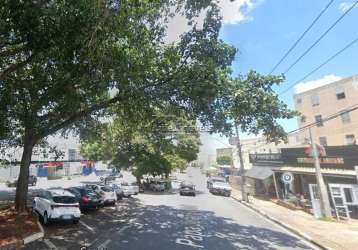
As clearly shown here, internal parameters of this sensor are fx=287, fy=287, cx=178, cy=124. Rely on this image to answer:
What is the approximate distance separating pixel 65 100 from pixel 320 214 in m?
18.5

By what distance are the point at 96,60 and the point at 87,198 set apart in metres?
13.0

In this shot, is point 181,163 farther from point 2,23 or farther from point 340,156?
point 2,23

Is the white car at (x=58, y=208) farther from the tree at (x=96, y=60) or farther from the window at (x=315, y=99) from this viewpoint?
the window at (x=315, y=99)

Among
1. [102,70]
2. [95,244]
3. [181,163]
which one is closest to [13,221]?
[95,244]

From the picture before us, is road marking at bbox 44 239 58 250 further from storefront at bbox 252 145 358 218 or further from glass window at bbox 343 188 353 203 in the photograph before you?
glass window at bbox 343 188 353 203

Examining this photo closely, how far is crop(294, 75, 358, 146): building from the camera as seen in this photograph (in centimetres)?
3847

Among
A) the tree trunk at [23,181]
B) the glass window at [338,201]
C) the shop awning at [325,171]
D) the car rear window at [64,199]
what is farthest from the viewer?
the shop awning at [325,171]

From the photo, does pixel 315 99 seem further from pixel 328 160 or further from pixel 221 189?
pixel 328 160

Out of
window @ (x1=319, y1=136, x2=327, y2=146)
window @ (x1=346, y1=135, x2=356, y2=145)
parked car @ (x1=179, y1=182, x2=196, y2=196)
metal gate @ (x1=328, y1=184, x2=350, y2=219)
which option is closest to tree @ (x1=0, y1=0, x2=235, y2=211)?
metal gate @ (x1=328, y1=184, x2=350, y2=219)

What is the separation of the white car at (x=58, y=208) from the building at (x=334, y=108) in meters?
31.7

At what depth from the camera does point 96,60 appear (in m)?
10.4

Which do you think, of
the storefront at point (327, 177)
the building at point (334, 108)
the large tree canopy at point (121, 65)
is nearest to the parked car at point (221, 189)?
the storefront at point (327, 177)

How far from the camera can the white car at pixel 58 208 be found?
586 inches

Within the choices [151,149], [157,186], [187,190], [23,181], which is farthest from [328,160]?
[157,186]
